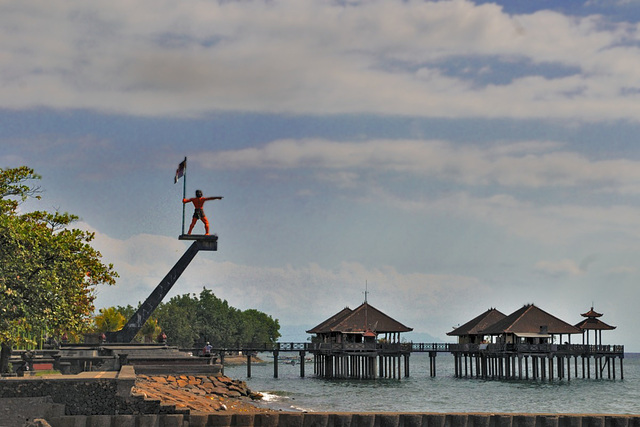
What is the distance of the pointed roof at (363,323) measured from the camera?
74.5 meters

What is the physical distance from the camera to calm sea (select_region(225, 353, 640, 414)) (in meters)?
46.1

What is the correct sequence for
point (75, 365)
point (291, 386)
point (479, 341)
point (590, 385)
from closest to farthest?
point (75, 365) < point (291, 386) < point (590, 385) < point (479, 341)

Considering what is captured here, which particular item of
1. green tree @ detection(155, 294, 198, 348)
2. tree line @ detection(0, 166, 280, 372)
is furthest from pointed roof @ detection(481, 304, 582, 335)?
green tree @ detection(155, 294, 198, 348)

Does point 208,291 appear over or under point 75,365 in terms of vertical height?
over

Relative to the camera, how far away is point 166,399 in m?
30.2

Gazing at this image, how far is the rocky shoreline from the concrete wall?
5.05 meters

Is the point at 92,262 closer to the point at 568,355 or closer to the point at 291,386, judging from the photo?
the point at 291,386

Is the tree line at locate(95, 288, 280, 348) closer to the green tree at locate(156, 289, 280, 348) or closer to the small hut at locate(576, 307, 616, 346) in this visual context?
the green tree at locate(156, 289, 280, 348)

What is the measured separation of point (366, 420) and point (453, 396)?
34.5m

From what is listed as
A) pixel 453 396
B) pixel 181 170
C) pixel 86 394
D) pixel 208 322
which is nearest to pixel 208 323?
pixel 208 322

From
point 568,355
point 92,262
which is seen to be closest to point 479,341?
point 568,355

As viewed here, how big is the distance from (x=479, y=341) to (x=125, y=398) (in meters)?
60.5

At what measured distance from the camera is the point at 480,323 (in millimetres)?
81312

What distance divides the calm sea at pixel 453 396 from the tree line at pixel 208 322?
57.0 meters
